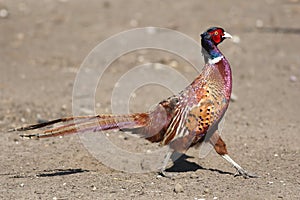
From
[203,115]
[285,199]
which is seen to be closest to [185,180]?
[203,115]

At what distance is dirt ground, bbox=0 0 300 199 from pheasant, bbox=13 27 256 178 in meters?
0.36

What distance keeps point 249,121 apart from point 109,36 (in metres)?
4.89

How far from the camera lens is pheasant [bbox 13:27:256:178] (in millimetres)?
5168

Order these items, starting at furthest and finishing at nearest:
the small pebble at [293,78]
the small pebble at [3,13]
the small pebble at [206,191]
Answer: the small pebble at [3,13], the small pebble at [293,78], the small pebble at [206,191]

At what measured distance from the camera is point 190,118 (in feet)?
17.1

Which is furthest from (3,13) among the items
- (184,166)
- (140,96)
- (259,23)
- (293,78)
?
(184,166)

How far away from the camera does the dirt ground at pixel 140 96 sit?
509cm

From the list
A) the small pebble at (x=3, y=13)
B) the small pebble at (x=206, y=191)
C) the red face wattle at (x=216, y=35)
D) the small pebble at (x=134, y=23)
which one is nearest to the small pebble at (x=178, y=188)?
the small pebble at (x=206, y=191)

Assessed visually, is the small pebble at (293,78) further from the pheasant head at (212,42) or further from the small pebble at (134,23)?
the small pebble at (134,23)

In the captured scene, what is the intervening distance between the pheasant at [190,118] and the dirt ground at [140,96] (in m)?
0.36

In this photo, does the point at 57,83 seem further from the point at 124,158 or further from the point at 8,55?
the point at 124,158

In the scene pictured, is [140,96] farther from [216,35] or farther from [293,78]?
[216,35]

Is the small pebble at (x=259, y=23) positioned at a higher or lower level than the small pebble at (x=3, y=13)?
lower

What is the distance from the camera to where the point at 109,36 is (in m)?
11.5
